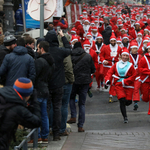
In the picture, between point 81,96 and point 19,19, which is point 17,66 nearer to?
point 81,96

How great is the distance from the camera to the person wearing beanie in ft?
12.3

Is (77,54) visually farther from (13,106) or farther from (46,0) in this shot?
(13,106)

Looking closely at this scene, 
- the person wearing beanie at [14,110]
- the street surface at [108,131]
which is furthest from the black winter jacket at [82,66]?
the person wearing beanie at [14,110]

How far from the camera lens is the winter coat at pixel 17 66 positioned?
615 centimetres

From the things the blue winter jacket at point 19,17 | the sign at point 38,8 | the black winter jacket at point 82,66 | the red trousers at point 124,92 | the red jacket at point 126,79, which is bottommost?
the red trousers at point 124,92

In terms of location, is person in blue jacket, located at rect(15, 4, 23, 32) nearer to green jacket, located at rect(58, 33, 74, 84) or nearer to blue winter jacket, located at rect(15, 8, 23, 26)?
blue winter jacket, located at rect(15, 8, 23, 26)

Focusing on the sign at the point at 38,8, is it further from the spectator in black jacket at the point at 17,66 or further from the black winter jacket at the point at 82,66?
the spectator in black jacket at the point at 17,66

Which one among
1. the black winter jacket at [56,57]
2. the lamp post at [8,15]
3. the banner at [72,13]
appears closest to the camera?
the black winter jacket at [56,57]

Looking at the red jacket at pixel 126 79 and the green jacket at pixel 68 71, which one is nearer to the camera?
the green jacket at pixel 68 71

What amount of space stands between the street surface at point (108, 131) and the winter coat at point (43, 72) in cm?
94

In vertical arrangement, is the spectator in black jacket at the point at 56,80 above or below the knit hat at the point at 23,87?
below

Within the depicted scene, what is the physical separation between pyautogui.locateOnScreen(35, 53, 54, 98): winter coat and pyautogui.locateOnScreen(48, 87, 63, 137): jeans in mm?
463

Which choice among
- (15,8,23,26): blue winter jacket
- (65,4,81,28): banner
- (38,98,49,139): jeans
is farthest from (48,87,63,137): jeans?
(65,4,81,28): banner

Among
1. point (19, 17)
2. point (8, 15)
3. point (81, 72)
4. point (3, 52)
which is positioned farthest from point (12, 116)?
point (19, 17)
